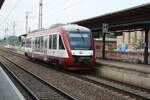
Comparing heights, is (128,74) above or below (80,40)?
below

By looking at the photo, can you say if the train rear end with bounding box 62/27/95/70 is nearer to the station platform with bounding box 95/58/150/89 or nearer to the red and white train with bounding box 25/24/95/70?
the red and white train with bounding box 25/24/95/70

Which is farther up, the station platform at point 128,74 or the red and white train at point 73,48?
the red and white train at point 73,48

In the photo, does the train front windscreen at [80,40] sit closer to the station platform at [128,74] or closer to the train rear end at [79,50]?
the train rear end at [79,50]

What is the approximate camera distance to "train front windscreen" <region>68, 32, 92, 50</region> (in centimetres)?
1866

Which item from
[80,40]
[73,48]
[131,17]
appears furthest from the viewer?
[131,17]

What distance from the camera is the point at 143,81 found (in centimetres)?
1396

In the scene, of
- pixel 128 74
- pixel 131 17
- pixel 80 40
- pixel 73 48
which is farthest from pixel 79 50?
pixel 131 17

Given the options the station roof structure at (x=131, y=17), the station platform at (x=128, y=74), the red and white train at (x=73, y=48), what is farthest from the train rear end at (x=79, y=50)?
the station roof structure at (x=131, y=17)

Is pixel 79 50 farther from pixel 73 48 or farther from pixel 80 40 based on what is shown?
pixel 80 40

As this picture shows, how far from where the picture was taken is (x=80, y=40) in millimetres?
19000

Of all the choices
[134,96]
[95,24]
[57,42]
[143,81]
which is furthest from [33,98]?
[95,24]

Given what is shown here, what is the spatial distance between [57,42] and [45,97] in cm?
926

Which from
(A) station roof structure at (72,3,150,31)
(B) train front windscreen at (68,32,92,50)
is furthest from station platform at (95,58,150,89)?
(A) station roof structure at (72,3,150,31)

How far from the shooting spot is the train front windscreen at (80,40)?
18.7m
